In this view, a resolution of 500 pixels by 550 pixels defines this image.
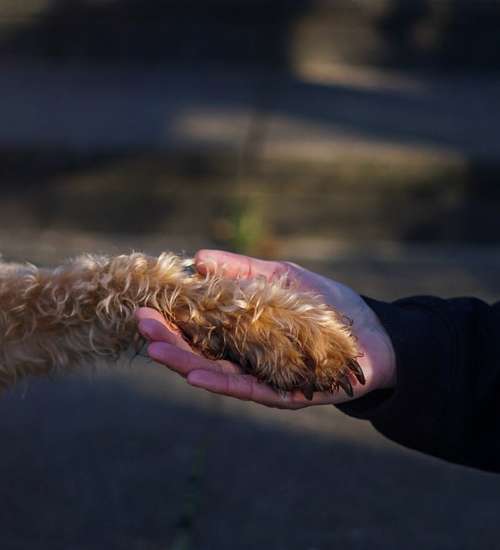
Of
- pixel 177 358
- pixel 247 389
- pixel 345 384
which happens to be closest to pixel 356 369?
pixel 345 384

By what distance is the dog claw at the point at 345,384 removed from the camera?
240 centimetres

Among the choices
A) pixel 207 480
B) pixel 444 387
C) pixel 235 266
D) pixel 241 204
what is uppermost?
pixel 235 266

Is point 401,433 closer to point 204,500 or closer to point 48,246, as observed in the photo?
point 204,500

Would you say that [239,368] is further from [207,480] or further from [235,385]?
[207,480]

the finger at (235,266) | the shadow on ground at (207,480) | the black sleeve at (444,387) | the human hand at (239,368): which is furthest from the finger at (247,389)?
the shadow on ground at (207,480)

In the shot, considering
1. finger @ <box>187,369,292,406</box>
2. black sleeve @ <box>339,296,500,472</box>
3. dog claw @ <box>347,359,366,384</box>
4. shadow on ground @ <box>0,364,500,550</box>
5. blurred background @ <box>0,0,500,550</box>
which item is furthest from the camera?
blurred background @ <box>0,0,500,550</box>

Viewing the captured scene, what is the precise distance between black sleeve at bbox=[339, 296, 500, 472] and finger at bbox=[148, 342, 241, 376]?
→ 0.50 metres

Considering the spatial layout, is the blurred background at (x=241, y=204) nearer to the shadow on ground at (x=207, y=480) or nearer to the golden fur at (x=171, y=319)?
the shadow on ground at (x=207, y=480)

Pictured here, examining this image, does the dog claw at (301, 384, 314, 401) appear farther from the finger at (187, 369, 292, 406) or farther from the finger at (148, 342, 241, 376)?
the finger at (148, 342, 241, 376)

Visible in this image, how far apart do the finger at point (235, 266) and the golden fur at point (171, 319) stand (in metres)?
0.04

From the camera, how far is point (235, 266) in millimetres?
2672

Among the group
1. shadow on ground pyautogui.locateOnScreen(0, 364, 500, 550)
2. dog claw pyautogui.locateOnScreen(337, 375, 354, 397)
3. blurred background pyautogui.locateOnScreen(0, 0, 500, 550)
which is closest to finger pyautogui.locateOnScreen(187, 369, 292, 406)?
dog claw pyautogui.locateOnScreen(337, 375, 354, 397)

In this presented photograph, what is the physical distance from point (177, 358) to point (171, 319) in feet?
0.63

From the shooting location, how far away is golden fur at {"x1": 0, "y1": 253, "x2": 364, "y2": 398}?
A: 94.0 inches
